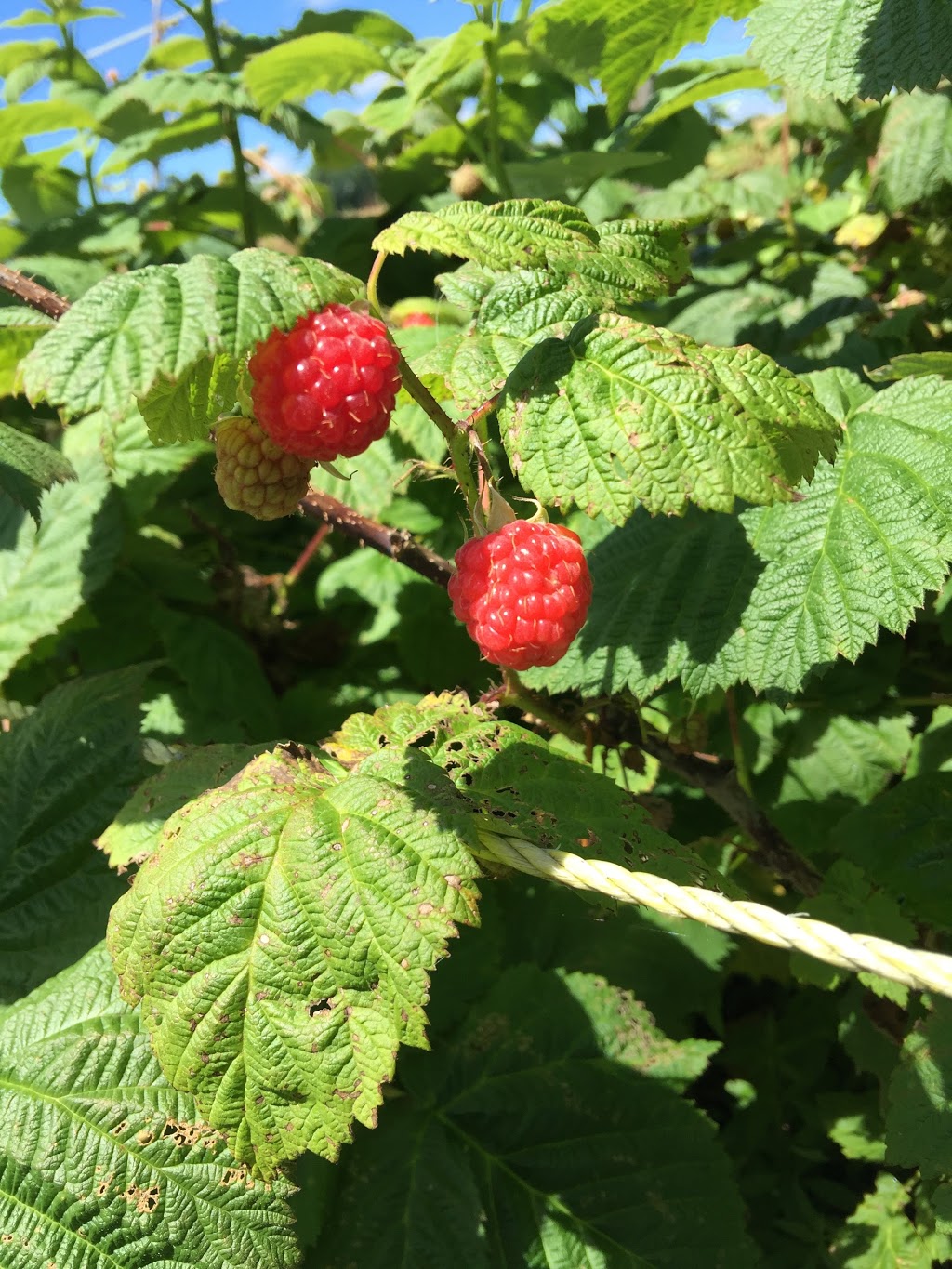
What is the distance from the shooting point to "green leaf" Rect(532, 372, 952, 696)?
3.64 feet

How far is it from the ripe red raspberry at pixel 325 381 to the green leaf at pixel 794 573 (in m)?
0.49

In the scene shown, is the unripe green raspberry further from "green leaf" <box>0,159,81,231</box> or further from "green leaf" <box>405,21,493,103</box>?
"green leaf" <box>0,159,81,231</box>

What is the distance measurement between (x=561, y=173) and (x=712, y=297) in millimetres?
561

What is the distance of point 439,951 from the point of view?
0.89m

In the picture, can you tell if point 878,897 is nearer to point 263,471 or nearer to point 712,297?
point 263,471

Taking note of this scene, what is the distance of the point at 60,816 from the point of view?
1381 millimetres

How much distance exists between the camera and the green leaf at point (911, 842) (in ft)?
4.38

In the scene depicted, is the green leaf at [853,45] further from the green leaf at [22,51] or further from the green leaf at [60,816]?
the green leaf at [22,51]

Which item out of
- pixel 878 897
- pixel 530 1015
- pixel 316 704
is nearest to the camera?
pixel 878 897

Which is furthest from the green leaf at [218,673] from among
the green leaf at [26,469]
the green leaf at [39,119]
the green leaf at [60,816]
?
the green leaf at [39,119]

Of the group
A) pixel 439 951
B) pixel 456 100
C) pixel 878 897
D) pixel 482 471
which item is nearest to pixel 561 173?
pixel 456 100

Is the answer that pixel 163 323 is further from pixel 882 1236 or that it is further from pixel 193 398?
pixel 882 1236

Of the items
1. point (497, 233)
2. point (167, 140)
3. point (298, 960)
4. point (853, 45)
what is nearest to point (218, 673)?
point (298, 960)

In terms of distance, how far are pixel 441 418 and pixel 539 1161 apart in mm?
1060
